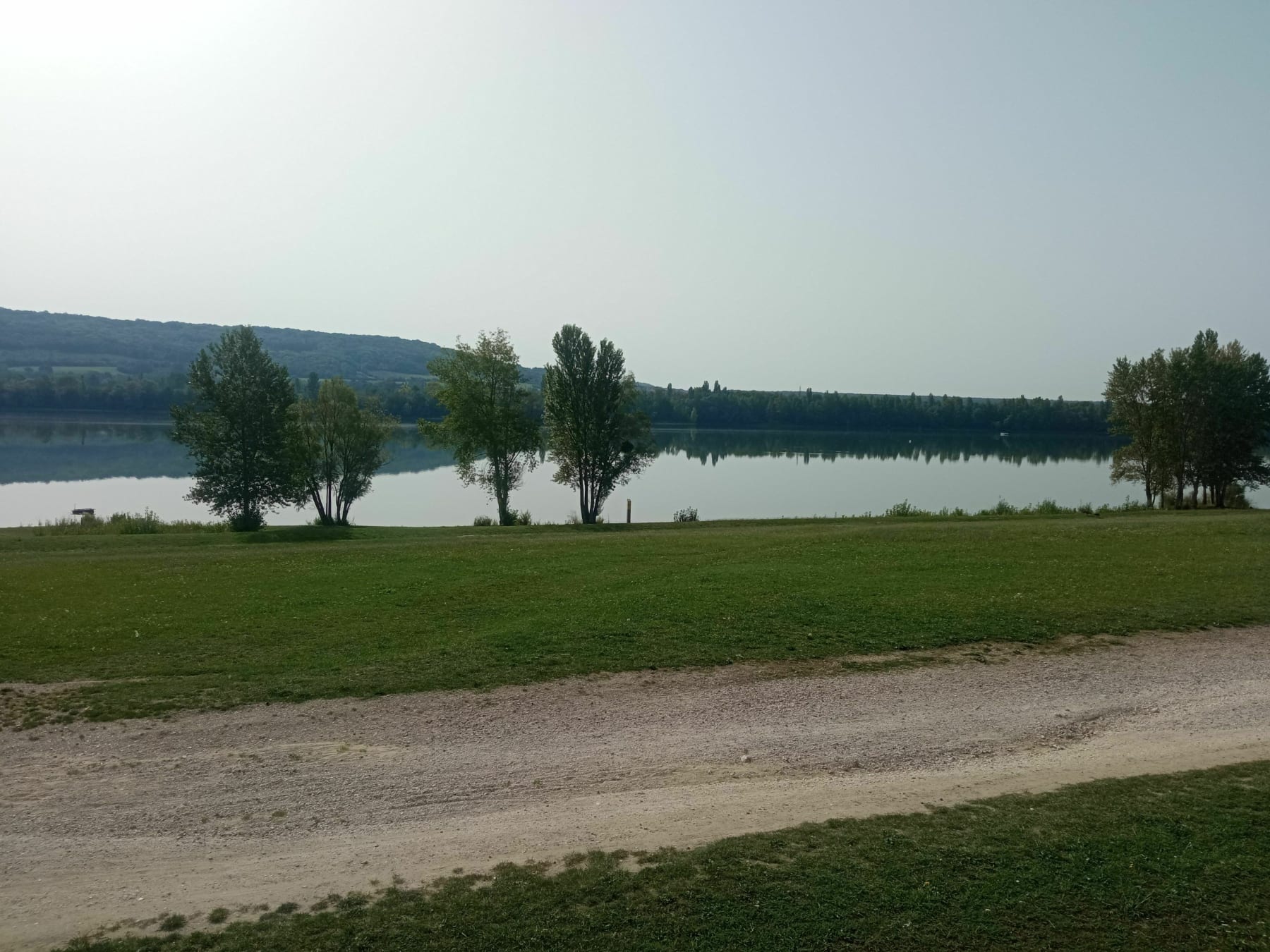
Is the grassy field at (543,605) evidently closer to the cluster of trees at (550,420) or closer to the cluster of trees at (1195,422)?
the cluster of trees at (550,420)

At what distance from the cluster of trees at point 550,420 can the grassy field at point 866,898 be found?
41.4 m

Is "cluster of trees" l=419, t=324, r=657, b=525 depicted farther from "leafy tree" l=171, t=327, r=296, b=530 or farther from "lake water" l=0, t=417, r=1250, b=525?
"leafy tree" l=171, t=327, r=296, b=530

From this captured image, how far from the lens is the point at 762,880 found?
22.4 ft

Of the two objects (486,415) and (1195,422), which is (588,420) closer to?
(486,415)

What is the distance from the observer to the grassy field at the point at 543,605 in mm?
12695

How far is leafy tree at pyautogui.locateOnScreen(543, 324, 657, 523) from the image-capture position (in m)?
51.2

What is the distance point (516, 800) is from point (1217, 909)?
626 cm

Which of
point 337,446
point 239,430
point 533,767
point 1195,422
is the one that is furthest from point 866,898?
point 1195,422

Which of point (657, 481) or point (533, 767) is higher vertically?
point (657, 481)

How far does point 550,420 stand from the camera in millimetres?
52125

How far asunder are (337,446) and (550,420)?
14.3 metres

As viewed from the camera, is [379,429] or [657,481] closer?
[379,429]

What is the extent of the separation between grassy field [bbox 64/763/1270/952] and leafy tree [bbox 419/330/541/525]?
137 feet

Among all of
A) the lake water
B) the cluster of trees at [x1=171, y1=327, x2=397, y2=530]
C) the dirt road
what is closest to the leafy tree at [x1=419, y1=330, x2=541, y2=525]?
the lake water
